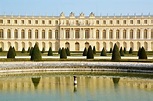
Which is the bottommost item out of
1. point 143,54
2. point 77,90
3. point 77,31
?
point 77,90

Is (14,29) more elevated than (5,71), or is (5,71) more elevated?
(14,29)

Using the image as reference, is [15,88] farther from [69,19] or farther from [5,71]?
[69,19]

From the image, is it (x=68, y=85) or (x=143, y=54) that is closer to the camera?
(x=68, y=85)

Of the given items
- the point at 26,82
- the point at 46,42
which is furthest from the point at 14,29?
the point at 26,82

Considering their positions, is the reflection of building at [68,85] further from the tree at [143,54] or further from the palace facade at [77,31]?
the palace facade at [77,31]

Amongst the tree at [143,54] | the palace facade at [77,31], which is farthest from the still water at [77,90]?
the palace facade at [77,31]

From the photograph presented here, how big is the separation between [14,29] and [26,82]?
43.2 m

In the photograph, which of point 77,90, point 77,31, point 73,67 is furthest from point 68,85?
point 77,31

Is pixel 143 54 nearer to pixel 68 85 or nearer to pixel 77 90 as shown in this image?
pixel 68 85

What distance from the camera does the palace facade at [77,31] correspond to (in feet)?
200

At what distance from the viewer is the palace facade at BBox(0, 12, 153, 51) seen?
200 ft

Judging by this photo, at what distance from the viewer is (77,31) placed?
6175 cm

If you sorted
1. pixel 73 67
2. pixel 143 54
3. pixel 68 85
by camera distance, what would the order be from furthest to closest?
pixel 143 54 < pixel 73 67 < pixel 68 85

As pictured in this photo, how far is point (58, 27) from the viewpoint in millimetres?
62312
